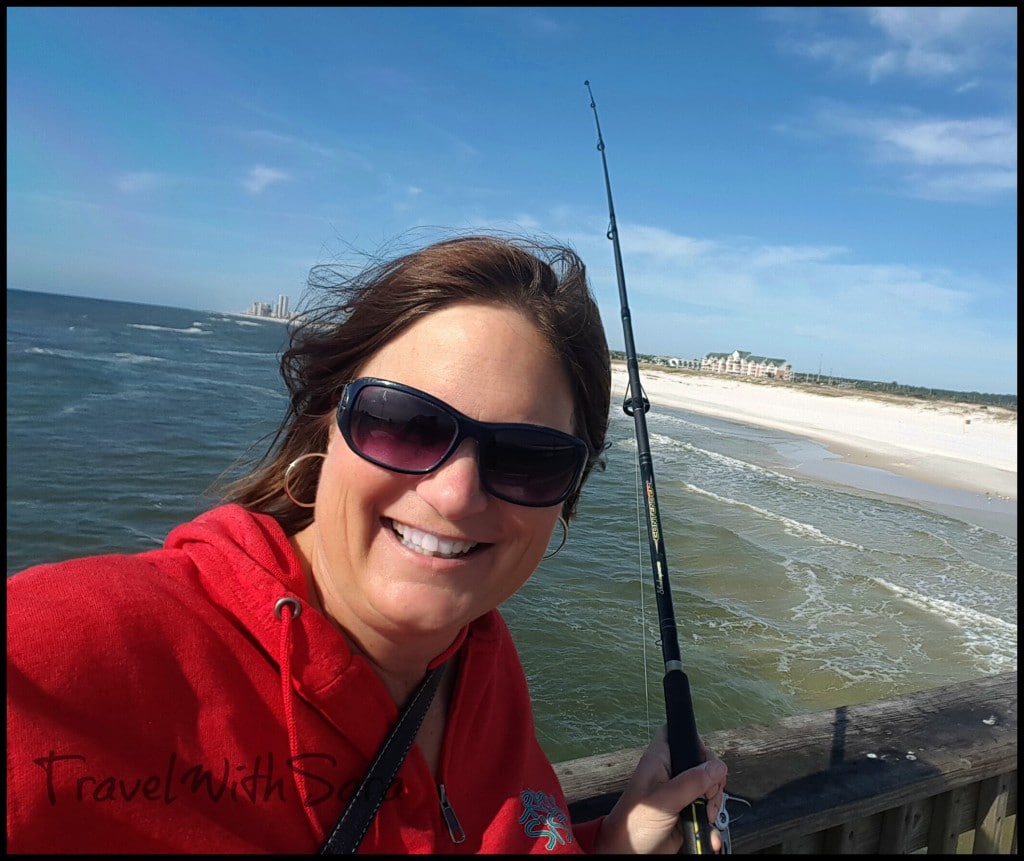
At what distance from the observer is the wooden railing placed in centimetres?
200

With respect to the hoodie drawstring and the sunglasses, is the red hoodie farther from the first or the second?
the sunglasses

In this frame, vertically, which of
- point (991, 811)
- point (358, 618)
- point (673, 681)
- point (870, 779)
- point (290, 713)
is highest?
point (358, 618)

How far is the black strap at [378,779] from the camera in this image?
48.4 inches

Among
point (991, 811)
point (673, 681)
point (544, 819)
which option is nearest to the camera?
point (544, 819)

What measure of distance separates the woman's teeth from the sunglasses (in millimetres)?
118

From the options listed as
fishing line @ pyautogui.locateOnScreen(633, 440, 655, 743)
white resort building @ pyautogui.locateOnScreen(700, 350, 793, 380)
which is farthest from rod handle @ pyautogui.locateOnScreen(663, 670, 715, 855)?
white resort building @ pyautogui.locateOnScreen(700, 350, 793, 380)

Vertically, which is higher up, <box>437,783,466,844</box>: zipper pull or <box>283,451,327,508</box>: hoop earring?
<box>283,451,327,508</box>: hoop earring

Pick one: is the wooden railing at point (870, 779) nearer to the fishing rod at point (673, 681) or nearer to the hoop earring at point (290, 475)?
the fishing rod at point (673, 681)

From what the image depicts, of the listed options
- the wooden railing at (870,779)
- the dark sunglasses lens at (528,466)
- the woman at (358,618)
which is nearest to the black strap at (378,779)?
the woman at (358,618)

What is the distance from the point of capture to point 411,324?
147cm

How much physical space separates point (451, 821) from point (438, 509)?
660 mm

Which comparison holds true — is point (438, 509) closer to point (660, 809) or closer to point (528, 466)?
point (528, 466)

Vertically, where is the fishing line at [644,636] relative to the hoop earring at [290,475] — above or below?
below

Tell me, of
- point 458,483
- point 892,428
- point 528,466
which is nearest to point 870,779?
point 528,466
